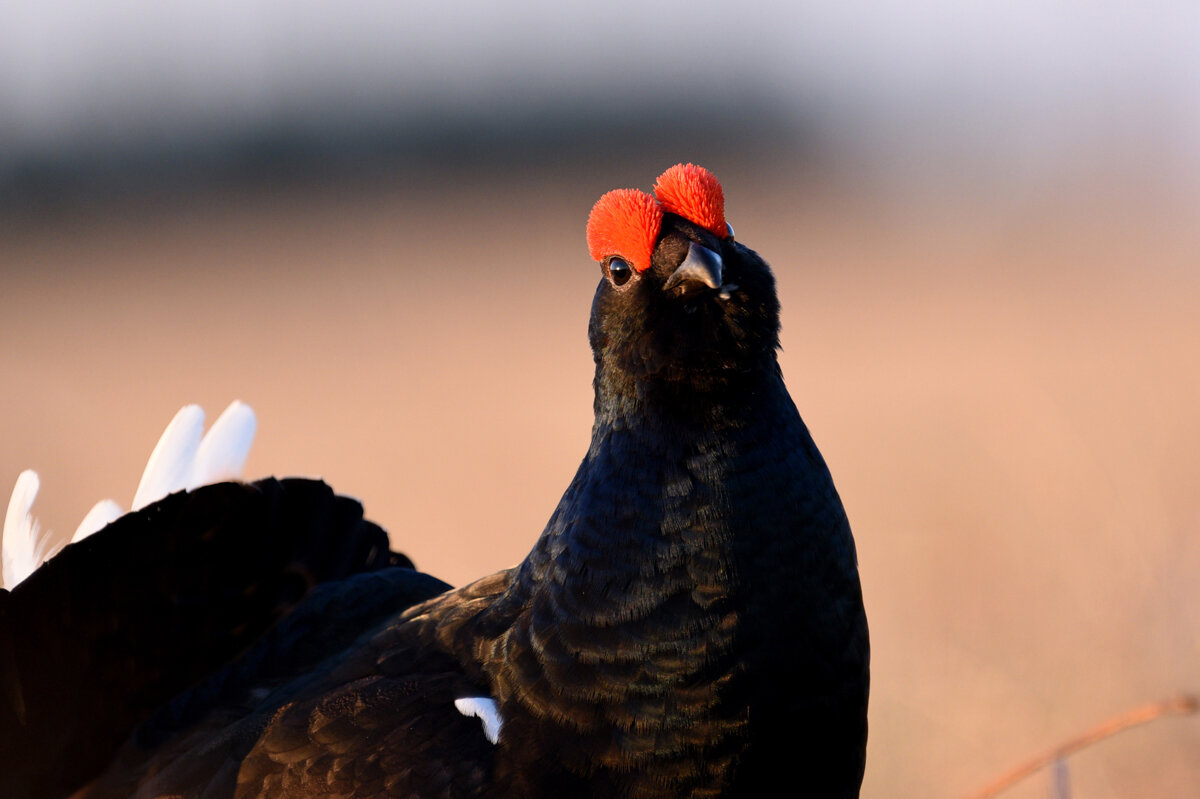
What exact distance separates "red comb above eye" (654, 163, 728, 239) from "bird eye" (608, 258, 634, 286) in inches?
5.1

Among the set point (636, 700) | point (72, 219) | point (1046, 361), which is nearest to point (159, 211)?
point (72, 219)

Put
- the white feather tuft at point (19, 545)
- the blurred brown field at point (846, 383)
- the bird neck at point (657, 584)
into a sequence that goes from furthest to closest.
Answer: the blurred brown field at point (846, 383) < the white feather tuft at point (19, 545) < the bird neck at point (657, 584)

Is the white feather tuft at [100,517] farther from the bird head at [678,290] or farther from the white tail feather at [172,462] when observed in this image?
the bird head at [678,290]

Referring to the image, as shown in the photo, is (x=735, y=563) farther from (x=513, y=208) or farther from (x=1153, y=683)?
(x=513, y=208)

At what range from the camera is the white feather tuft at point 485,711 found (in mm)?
2162

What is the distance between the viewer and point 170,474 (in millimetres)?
2877

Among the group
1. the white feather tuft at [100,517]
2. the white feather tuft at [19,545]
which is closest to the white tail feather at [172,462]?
the white feather tuft at [100,517]

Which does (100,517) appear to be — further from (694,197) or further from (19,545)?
(694,197)

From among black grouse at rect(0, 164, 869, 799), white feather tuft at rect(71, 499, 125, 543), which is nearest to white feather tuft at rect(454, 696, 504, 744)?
black grouse at rect(0, 164, 869, 799)

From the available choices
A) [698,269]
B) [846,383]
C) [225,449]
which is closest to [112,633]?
[225,449]

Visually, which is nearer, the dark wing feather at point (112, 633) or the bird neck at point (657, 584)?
the bird neck at point (657, 584)

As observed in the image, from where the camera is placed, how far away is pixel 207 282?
43.1 ft

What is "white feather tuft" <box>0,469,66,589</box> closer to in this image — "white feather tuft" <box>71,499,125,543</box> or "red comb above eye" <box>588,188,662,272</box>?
"white feather tuft" <box>71,499,125,543</box>

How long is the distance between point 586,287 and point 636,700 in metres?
9.80
